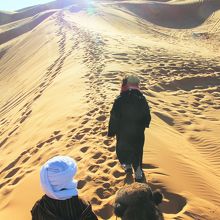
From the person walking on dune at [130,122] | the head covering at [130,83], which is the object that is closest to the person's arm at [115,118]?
the person walking on dune at [130,122]

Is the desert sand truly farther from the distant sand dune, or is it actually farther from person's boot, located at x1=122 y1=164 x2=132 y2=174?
the distant sand dune

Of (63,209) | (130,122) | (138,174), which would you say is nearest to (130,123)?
(130,122)

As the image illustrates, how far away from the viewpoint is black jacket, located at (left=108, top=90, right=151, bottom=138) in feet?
20.0

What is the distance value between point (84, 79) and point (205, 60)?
5.22 metres

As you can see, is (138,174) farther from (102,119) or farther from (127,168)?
(102,119)

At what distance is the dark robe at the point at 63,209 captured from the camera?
3268 mm

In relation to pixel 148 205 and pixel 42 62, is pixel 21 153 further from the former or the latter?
pixel 42 62

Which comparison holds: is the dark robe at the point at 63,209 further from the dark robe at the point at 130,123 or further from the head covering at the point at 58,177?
the dark robe at the point at 130,123

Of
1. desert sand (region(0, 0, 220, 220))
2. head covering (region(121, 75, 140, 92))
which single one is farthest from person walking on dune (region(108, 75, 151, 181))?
desert sand (region(0, 0, 220, 220))

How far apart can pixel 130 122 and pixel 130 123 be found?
0.01 metres

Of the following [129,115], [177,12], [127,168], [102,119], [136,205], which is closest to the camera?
[136,205]

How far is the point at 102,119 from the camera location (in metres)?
8.88

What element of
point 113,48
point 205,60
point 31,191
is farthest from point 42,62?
point 31,191

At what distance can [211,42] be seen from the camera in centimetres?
2525
